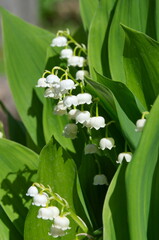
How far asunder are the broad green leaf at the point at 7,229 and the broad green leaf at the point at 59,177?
12cm

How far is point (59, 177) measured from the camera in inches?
53.5

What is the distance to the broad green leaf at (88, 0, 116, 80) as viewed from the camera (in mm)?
1508

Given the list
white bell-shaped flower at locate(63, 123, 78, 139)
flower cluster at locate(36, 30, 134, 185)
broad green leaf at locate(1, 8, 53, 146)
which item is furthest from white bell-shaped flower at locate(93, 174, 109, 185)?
broad green leaf at locate(1, 8, 53, 146)

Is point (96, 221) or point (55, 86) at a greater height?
point (55, 86)

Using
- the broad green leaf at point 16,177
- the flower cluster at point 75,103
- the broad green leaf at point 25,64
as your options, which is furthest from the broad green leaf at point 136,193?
the broad green leaf at point 25,64

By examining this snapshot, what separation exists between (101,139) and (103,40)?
0.34 m

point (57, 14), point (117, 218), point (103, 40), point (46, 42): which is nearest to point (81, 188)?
point (117, 218)

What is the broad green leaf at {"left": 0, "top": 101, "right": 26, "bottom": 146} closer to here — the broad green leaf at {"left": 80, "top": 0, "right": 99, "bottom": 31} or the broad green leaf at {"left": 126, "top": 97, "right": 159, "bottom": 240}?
the broad green leaf at {"left": 80, "top": 0, "right": 99, "bottom": 31}

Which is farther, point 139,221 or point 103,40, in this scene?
point 103,40

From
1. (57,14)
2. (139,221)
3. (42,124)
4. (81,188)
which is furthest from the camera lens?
(57,14)

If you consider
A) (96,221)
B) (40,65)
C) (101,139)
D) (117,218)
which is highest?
(40,65)

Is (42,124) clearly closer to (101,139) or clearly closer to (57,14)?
(101,139)

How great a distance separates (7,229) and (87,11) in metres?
0.70

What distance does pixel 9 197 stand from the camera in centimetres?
147
